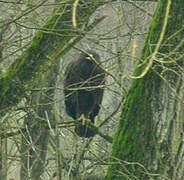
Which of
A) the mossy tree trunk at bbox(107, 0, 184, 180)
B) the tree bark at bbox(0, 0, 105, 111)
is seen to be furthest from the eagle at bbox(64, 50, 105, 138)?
the mossy tree trunk at bbox(107, 0, 184, 180)

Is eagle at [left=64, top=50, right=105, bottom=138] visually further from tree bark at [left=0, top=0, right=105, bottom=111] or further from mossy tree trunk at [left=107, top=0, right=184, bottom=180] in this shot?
mossy tree trunk at [left=107, top=0, right=184, bottom=180]

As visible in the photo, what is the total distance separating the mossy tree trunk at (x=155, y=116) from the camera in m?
3.54

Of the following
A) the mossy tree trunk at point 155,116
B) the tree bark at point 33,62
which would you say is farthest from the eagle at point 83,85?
the mossy tree trunk at point 155,116

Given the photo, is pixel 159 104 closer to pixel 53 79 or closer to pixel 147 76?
pixel 147 76

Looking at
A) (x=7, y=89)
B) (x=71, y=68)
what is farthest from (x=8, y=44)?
(x=71, y=68)

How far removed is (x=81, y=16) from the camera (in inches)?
189

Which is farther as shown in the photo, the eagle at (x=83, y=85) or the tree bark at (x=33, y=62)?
the eagle at (x=83, y=85)

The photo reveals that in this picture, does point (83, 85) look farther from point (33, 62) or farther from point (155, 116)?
point (155, 116)

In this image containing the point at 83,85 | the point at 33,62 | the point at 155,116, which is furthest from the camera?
the point at 83,85

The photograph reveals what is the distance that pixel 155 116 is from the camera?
367cm

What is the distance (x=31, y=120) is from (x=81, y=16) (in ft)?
4.51

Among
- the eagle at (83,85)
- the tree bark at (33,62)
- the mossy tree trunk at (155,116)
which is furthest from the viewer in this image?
the eagle at (83,85)

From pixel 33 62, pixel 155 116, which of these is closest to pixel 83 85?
pixel 33 62

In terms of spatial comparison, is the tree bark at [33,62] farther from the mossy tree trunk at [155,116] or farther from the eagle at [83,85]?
the mossy tree trunk at [155,116]
